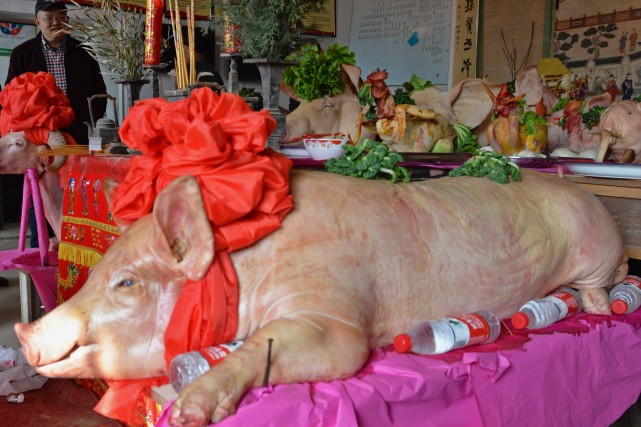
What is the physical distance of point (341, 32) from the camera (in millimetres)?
7539

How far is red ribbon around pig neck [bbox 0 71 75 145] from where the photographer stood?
9.77 feet

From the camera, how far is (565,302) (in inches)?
71.2

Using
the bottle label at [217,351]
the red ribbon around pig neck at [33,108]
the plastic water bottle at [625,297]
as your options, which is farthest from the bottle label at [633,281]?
the red ribbon around pig neck at [33,108]

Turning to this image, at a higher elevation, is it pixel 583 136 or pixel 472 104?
pixel 472 104

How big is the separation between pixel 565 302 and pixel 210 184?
1.05 m

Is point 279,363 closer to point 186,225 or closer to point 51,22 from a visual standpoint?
point 186,225

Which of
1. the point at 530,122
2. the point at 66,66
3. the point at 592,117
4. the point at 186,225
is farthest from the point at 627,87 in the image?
the point at 186,225

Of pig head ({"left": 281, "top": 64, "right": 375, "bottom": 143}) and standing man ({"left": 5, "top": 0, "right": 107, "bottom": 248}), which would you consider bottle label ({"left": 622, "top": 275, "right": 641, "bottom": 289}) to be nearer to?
pig head ({"left": 281, "top": 64, "right": 375, "bottom": 143})

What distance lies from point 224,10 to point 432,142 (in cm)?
113

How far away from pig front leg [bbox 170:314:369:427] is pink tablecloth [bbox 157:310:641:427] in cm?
2

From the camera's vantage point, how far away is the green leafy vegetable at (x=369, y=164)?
5.47 ft

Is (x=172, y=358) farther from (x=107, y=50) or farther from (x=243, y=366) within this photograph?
(x=107, y=50)

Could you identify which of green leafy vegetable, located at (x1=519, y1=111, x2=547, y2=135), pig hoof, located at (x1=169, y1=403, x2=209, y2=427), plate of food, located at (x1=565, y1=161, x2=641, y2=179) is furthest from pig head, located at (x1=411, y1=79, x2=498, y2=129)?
pig hoof, located at (x1=169, y1=403, x2=209, y2=427)

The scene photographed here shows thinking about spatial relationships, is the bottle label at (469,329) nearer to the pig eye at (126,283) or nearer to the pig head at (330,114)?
A: the pig eye at (126,283)
